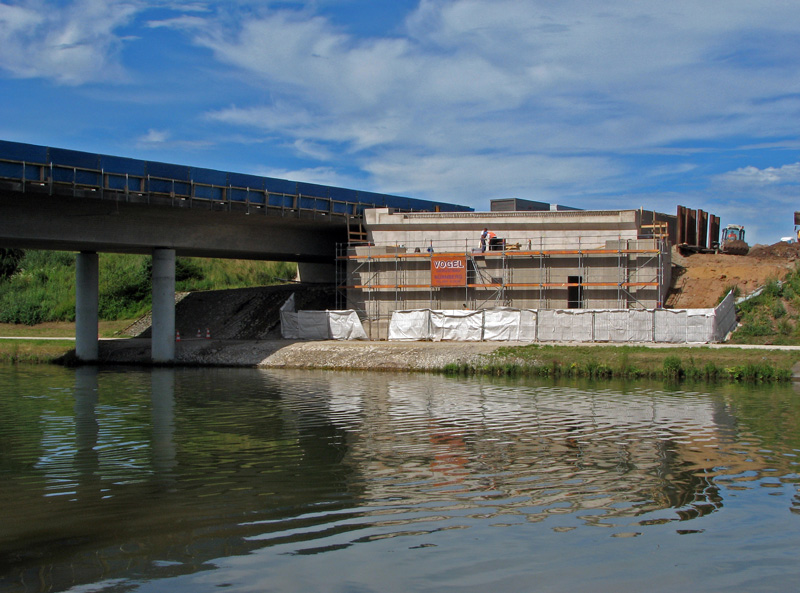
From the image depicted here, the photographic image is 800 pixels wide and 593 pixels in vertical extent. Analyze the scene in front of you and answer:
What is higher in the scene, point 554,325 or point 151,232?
point 151,232

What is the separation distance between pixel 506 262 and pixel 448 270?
3386 mm

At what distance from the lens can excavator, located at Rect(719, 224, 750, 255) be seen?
58.9 m

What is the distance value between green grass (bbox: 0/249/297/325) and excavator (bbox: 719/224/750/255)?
3879 centimetres

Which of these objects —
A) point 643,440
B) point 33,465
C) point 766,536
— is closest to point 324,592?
point 766,536

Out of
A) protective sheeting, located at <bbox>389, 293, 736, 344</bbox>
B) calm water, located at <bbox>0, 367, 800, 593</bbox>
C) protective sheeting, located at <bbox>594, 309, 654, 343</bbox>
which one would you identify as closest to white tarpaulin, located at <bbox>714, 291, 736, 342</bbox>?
protective sheeting, located at <bbox>389, 293, 736, 344</bbox>

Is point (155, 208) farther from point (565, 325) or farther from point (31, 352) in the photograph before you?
point (565, 325)

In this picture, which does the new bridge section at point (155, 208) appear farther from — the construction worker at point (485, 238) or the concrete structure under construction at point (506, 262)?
the construction worker at point (485, 238)

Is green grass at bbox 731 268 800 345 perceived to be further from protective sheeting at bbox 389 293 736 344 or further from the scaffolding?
the scaffolding

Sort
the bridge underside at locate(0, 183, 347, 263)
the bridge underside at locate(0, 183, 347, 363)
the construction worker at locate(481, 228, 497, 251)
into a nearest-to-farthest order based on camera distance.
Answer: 1. the bridge underside at locate(0, 183, 347, 263)
2. the bridge underside at locate(0, 183, 347, 363)
3. the construction worker at locate(481, 228, 497, 251)

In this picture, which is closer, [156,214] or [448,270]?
[156,214]

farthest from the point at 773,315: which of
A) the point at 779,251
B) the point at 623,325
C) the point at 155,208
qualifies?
the point at 155,208

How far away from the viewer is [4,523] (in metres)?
10.6

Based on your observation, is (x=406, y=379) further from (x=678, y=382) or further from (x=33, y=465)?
(x=33, y=465)

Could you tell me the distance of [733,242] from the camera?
194 ft
